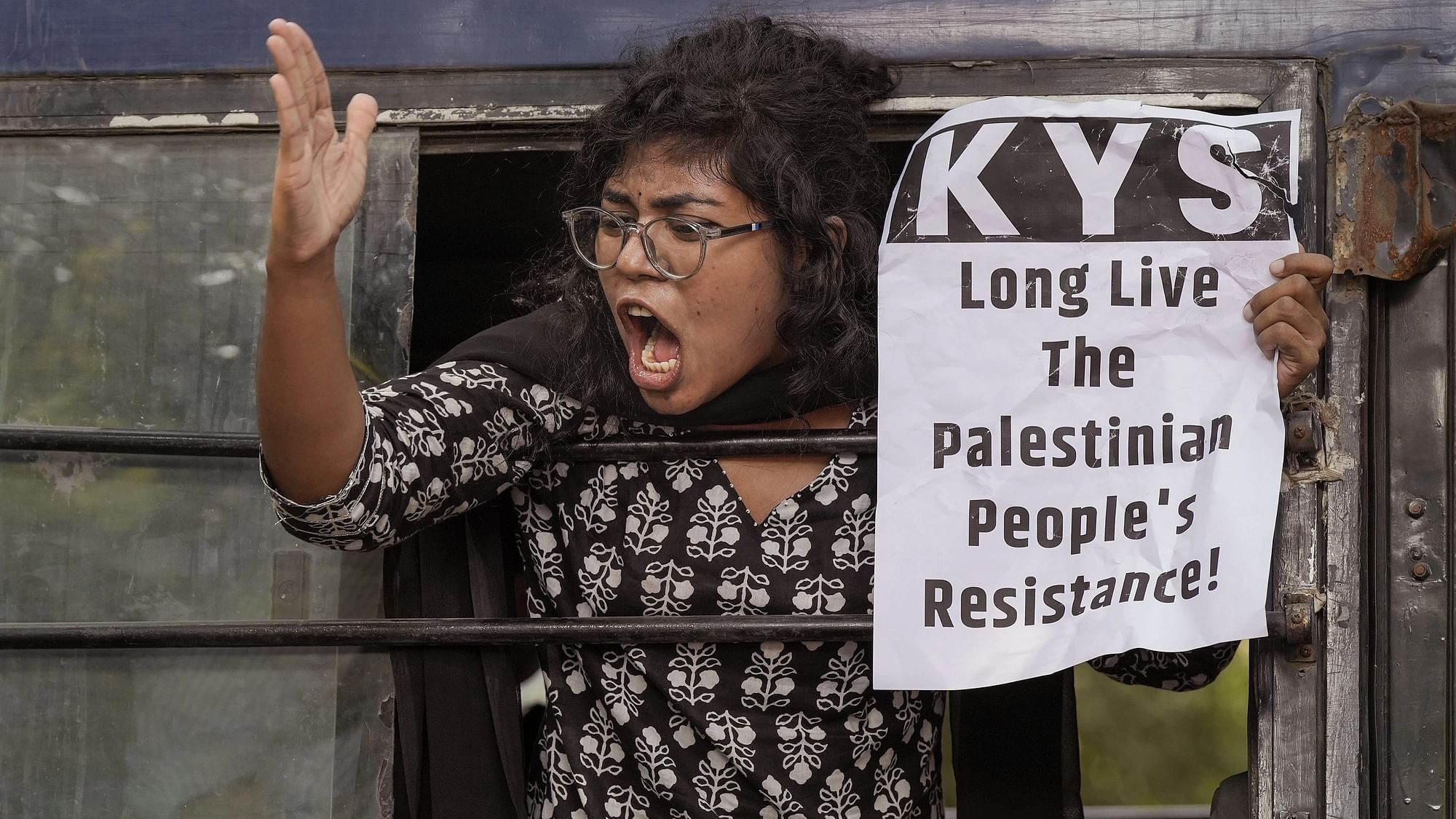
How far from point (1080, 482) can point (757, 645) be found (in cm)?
49

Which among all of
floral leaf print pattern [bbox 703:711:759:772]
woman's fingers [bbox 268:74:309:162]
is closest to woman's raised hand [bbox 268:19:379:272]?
woman's fingers [bbox 268:74:309:162]

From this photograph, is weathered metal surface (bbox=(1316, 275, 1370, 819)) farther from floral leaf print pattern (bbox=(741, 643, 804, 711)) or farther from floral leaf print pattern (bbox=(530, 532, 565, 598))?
floral leaf print pattern (bbox=(530, 532, 565, 598))

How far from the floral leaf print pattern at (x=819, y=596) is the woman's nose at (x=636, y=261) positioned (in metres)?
0.48

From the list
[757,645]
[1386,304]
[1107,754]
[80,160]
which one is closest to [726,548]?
[757,645]

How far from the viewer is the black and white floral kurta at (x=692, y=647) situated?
1.68 metres

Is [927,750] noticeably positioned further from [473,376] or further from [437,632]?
[473,376]

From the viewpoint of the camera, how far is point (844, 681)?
1.71m

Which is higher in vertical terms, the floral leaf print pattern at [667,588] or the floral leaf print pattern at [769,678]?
the floral leaf print pattern at [667,588]

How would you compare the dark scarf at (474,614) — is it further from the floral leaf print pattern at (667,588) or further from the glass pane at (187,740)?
the floral leaf print pattern at (667,588)

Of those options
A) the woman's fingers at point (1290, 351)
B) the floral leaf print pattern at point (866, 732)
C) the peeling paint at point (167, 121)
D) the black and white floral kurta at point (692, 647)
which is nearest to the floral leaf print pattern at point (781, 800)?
the black and white floral kurta at point (692, 647)

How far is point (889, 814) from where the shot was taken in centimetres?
173

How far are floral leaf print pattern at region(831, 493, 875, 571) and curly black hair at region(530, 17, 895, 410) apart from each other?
16cm

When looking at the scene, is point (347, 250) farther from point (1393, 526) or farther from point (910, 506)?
point (1393, 526)

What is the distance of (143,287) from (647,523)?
0.83 metres
